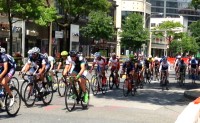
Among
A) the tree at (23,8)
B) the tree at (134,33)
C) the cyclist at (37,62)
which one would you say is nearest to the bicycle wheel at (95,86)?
the cyclist at (37,62)

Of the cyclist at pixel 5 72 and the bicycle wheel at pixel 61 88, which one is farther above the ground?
the cyclist at pixel 5 72

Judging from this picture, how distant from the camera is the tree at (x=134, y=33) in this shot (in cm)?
6900

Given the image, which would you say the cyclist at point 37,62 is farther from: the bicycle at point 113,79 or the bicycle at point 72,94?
the bicycle at point 113,79

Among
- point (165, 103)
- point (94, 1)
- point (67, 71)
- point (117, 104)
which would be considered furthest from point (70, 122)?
point (94, 1)

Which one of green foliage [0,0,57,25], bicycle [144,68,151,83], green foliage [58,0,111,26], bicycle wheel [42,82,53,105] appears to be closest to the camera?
bicycle wheel [42,82,53,105]

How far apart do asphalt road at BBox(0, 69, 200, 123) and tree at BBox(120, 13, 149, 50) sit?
5294 cm

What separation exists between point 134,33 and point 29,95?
57.0 m

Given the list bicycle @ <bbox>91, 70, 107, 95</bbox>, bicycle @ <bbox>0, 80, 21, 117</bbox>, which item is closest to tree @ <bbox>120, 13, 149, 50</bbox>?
bicycle @ <bbox>91, 70, 107, 95</bbox>

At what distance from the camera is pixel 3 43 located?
44.4m

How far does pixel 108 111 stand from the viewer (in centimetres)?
1234

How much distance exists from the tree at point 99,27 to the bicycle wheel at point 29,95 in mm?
46416

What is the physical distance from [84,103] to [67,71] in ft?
3.61

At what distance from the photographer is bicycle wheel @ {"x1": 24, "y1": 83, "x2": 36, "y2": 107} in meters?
12.2

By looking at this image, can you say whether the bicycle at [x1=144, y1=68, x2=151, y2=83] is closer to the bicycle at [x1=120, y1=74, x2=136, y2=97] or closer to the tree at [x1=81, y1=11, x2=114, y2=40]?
the bicycle at [x1=120, y1=74, x2=136, y2=97]
